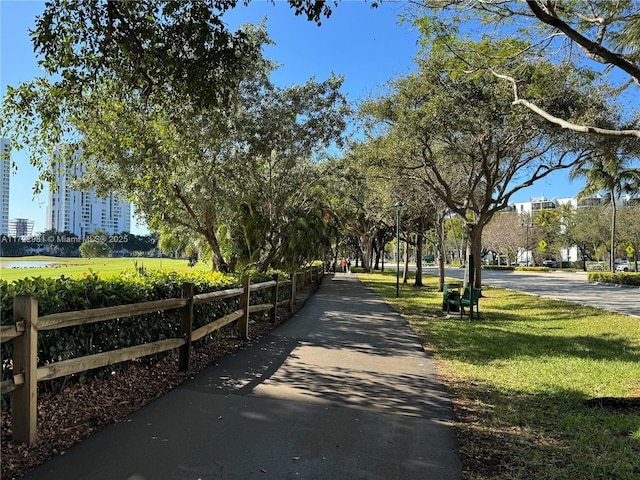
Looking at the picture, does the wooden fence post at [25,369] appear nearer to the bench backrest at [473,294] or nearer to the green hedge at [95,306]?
the green hedge at [95,306]

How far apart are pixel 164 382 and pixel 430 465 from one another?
351cm

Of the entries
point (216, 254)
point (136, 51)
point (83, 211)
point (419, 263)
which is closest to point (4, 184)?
point (136, 51)

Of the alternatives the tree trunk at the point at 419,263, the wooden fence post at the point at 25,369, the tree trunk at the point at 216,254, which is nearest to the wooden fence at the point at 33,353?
the wooden fence post at the point at 25,369

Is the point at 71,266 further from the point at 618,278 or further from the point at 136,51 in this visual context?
the point at 618,278

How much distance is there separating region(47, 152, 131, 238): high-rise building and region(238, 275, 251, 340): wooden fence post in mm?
6559

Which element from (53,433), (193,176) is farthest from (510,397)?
(193,176)

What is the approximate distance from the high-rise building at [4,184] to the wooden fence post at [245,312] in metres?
4.06

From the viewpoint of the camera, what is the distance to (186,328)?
21.7 feet

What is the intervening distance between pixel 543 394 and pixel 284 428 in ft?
11.9

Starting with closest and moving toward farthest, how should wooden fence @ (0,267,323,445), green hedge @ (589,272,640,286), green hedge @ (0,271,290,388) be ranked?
wooden fence @ (0,267,323,445)
green hedge @ (0,271,290,388)
green hedge @ (589,272,640,286)

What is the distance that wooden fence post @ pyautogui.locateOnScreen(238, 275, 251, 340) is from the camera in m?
9.22

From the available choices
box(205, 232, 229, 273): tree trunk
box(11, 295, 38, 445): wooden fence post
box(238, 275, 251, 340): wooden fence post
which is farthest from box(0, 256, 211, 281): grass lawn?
box(11, 295, 38, 445): wooden fence post

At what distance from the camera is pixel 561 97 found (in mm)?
13891

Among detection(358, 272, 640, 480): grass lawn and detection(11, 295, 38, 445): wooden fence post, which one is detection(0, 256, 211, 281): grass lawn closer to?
detection(11, 295, 38, 445): wooden fence post
